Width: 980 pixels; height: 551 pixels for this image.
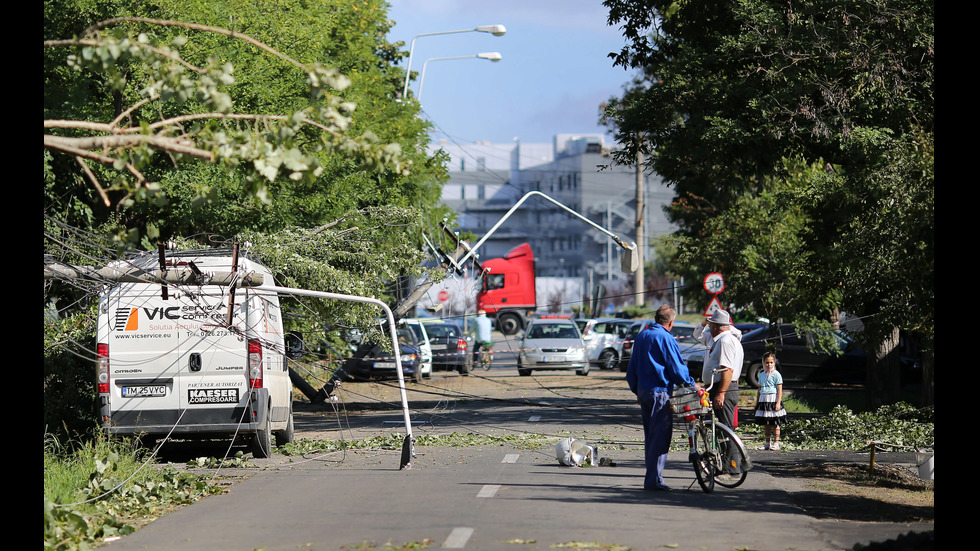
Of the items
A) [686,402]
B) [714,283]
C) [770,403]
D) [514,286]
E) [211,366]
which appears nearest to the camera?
[686,402]

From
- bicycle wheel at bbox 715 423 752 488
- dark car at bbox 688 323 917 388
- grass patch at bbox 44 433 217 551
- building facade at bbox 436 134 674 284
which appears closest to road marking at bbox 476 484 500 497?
bicycle wheel at bbox 715 423 752 488

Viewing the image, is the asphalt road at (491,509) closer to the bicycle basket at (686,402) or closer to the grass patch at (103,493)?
the grass patch at (103,493)

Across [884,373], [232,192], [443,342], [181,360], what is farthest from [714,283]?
[181,360]

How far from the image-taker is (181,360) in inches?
546

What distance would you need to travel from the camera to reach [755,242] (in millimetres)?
28531

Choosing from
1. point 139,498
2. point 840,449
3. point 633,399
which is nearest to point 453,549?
point 139,498

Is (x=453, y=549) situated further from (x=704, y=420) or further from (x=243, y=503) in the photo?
(x=704, y=420)

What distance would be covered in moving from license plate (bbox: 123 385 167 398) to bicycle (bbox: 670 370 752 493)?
646 centimetres

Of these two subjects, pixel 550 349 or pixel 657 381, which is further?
pixel 550 349

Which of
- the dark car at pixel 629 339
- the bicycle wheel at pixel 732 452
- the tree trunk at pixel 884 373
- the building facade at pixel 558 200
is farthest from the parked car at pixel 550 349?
the building facade at pixel 558 200

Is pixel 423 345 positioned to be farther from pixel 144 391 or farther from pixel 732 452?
pixel 732 452

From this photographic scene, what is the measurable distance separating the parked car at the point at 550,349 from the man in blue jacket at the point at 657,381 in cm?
2356

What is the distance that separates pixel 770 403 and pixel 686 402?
5240 millimetres
